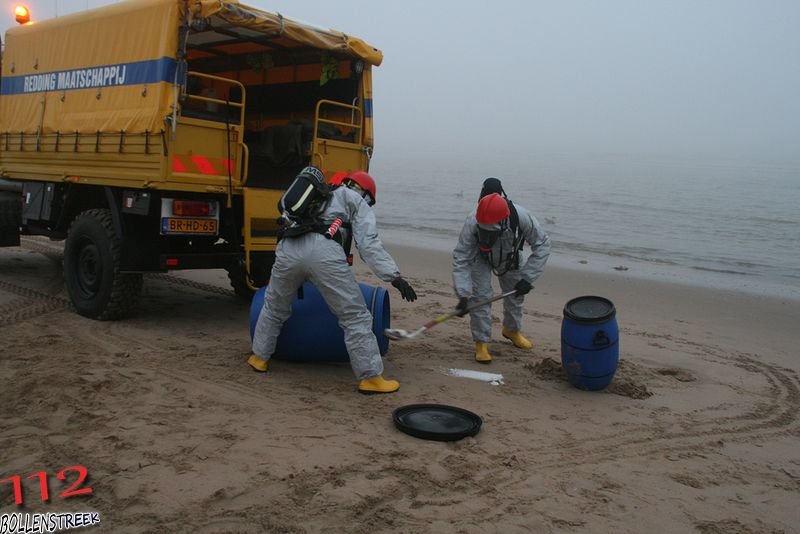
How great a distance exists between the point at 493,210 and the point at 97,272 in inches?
149

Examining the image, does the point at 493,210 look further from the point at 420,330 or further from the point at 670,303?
the point at 670,303

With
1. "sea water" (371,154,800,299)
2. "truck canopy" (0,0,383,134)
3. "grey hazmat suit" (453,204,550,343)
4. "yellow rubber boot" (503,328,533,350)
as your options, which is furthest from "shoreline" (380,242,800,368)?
"truck canopy" (0,0,383,134)

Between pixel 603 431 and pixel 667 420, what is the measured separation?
574 millimetres

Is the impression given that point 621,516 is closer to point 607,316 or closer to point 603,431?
point 603,431

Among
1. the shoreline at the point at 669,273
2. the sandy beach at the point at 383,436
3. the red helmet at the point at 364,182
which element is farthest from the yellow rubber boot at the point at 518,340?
the shoreline at the point at 669,273

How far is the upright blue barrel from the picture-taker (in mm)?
4887

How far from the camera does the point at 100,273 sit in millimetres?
6375

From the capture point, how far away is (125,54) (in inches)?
243

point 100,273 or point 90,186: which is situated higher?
point 90,186

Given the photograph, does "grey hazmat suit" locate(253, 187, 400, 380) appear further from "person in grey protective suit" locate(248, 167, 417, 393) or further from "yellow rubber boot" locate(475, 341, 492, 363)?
"yellow rubber boot" locate(475, 341, 492, 363)

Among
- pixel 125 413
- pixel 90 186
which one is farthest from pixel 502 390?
pixel 90 186

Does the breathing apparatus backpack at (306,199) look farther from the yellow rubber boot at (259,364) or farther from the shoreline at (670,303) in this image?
the shoreline at (670,303)

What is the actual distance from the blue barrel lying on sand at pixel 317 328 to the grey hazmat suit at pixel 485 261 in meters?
0.79

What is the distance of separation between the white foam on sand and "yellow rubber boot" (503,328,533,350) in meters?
0.98
